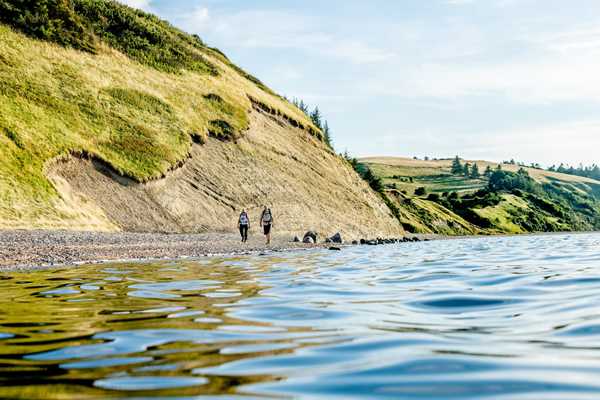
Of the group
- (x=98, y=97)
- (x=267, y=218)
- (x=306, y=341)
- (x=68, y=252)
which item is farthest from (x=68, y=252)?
(x=98, y=97)

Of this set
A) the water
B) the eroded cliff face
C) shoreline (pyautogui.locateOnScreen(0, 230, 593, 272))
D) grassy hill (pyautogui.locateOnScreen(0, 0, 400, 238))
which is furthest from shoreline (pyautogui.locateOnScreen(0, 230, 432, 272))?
the water

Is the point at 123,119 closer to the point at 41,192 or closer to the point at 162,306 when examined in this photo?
the point at 41,192

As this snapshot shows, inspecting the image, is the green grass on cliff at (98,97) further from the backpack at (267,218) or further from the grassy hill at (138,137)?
the backpack at (267,218)

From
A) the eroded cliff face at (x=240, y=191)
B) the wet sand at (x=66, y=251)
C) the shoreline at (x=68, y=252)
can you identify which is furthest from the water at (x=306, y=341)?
the eroded cliff face at (x=240, y=191)

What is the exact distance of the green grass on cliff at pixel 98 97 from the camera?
139ft

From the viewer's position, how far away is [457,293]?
10078 millimetres

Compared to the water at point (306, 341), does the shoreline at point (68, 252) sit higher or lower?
higher

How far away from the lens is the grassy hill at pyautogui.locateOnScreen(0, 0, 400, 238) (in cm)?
4341

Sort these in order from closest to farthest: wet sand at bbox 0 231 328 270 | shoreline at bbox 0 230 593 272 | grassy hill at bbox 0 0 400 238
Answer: shoreline at bbox 0 230 593 272, wet sand at bbox 0 231 328 270, grassy hill at bbox 0 0 400 238

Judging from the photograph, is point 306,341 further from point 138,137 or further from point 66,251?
point 138,137

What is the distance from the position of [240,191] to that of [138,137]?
10.1 m

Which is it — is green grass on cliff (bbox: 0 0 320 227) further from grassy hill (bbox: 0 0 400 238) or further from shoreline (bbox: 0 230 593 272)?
shoreline (bbox: 0 230 593 272)

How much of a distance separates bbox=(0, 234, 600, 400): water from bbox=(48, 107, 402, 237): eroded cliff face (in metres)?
31.6

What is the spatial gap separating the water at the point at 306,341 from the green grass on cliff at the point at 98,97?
28.8 metres
